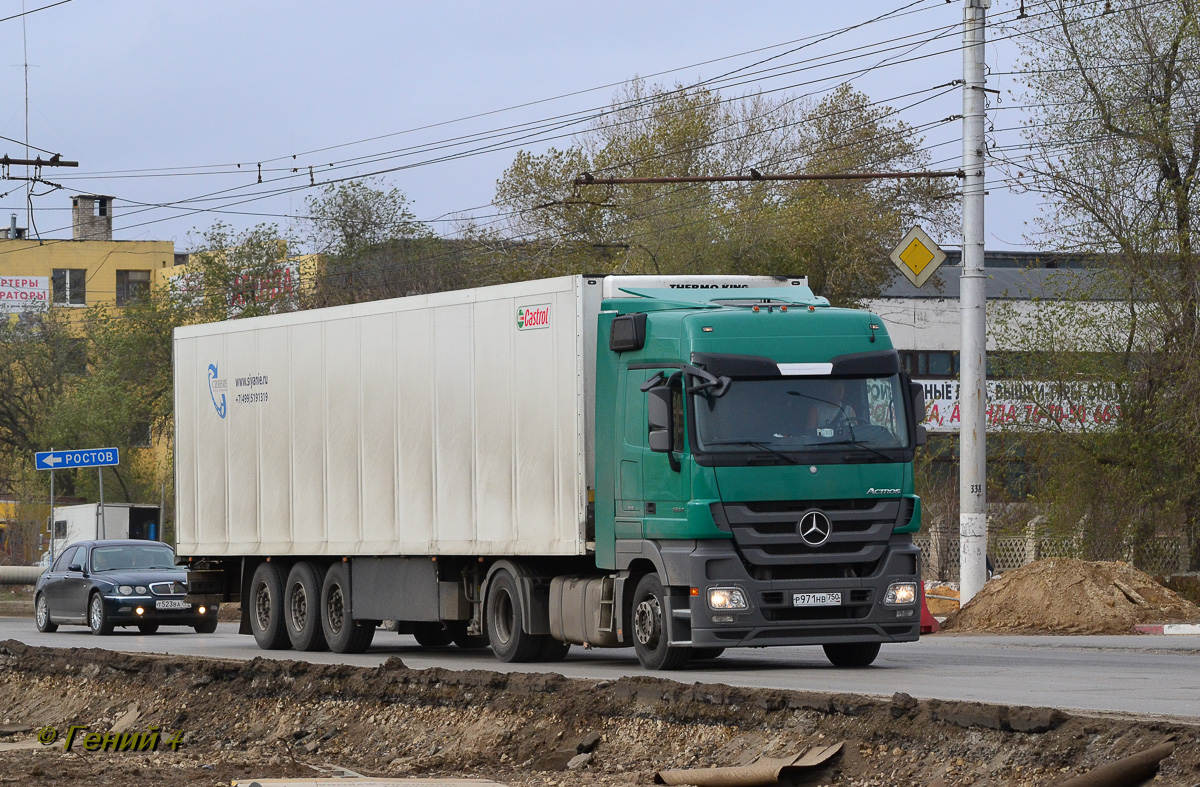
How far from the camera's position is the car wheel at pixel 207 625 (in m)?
28.6

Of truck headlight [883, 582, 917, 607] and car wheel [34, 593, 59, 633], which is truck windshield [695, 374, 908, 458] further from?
car wheel [34, 593, 59, 633]

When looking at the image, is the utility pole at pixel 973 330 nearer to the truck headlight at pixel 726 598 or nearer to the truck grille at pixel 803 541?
the truck grille at pixel 803 541

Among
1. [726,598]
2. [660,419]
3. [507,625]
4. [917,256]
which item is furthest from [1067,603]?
[660,419]

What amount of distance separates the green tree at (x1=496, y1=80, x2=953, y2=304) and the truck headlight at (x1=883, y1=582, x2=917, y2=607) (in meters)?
33.5

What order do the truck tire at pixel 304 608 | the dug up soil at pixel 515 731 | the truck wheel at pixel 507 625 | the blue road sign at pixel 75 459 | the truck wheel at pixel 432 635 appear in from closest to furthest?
the dug up soil at pixel 515 731 → the truck wheel at pixel 507 625 → the truck tire at pixel 304 608 → the truck wheel at pixel 432 635 → the blue road sign at pixel 75 459

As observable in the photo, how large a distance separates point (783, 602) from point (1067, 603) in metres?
10.7

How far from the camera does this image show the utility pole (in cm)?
2511

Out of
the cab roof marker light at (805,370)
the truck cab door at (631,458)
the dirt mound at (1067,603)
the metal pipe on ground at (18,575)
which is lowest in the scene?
the metal pipe on ground at (18,575)

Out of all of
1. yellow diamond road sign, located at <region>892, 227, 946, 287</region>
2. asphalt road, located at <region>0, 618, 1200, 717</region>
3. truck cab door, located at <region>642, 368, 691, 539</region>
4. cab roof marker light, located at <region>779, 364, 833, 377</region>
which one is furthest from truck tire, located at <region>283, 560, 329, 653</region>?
yellow diamond road sign, located at <region>892, 227, 946, 287</region>

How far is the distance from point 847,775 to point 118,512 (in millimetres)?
45537

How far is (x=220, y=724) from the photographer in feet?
44.2

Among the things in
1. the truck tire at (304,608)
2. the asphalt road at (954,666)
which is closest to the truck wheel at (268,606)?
the truck tire at (304,608)

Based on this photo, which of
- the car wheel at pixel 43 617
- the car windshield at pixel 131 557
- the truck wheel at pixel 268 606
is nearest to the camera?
the truck wheel at pixel 268 606

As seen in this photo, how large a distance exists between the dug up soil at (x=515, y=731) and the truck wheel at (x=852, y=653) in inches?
198
